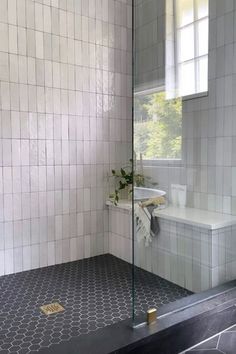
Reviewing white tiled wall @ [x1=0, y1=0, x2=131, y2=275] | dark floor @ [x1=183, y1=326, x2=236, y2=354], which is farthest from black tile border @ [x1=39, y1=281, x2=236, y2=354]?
white tiled wall @ [x1=0, y1=0, x2=131, y2=275]

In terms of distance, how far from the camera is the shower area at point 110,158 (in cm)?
216

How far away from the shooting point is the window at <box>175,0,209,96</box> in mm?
2494

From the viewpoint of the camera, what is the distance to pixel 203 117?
8.32 feet

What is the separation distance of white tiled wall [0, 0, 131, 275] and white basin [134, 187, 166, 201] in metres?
0.78

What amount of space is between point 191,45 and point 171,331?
211cm

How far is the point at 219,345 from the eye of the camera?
166 cm

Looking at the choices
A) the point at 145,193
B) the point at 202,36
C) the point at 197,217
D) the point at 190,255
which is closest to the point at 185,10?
the point at 202,36

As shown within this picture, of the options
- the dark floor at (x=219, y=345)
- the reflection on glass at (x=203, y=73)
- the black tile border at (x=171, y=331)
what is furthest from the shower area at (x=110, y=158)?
the dark floor at (x=219, y=345)

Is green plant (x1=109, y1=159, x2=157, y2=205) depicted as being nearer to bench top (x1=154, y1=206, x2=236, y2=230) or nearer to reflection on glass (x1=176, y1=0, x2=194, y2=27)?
bench top (x1=154, y1=206, x2=236, y2=230)

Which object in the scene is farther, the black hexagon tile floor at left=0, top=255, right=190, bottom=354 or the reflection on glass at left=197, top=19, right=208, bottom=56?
the reflection on glass at left=197, top=19, right=208, bottom=56

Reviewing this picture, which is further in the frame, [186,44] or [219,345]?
[186,44]

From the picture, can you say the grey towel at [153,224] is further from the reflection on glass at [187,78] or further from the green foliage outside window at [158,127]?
the reflection on glass at [187,78]

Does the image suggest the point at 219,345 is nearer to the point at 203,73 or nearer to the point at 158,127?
the point at 158,127

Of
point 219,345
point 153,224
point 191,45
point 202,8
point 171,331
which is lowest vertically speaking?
point 219,345
